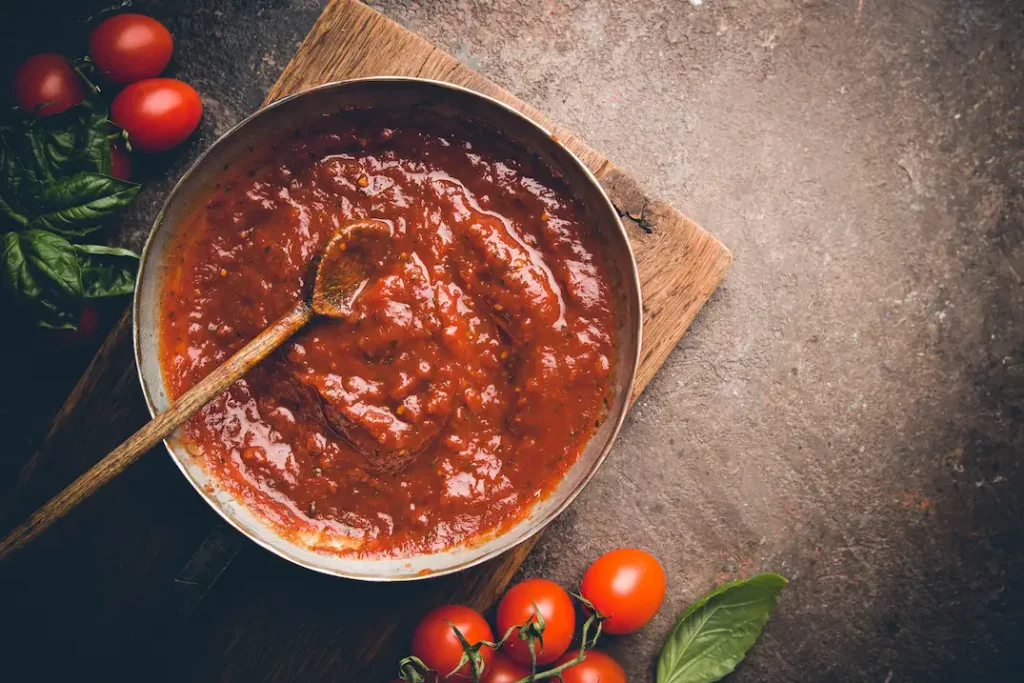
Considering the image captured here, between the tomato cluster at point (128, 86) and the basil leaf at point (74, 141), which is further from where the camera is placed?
the tomato cluster at point (128, 86)

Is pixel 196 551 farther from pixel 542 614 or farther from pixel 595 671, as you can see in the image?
pixel 595 671

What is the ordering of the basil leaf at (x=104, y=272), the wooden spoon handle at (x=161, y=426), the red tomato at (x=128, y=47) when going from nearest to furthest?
the wooden spoon handle at (x=161, y=426) → the basil leaf at (x=104, y=272) → the red tomato at (x=128, y=47)

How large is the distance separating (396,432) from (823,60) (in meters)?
1.74

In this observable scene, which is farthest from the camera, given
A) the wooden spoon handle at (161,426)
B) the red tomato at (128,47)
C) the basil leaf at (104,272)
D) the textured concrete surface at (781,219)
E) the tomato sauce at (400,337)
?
the textured concrete surface at (781,219)

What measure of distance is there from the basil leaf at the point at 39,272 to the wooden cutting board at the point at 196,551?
0.16 m

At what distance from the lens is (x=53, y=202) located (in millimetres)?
1645

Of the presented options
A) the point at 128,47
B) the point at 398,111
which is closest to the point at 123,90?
the point at 128,47

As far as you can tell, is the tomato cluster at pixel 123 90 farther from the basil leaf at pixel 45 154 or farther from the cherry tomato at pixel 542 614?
the cherry tomato at pixel 542 614

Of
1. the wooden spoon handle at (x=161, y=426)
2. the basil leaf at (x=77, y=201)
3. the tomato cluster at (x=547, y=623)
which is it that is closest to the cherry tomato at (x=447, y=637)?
the tomato cluster at (x=547, y=623)

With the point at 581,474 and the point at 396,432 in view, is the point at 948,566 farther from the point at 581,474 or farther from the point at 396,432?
the point at 396,432

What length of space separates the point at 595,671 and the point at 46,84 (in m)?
2.27

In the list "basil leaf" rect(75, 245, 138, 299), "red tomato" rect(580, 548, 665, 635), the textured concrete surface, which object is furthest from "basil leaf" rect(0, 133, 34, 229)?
"red tomato" rect(580, 548, 665, 635)

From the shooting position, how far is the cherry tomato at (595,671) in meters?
1.83

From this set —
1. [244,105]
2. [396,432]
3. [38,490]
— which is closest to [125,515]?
[38,490]
